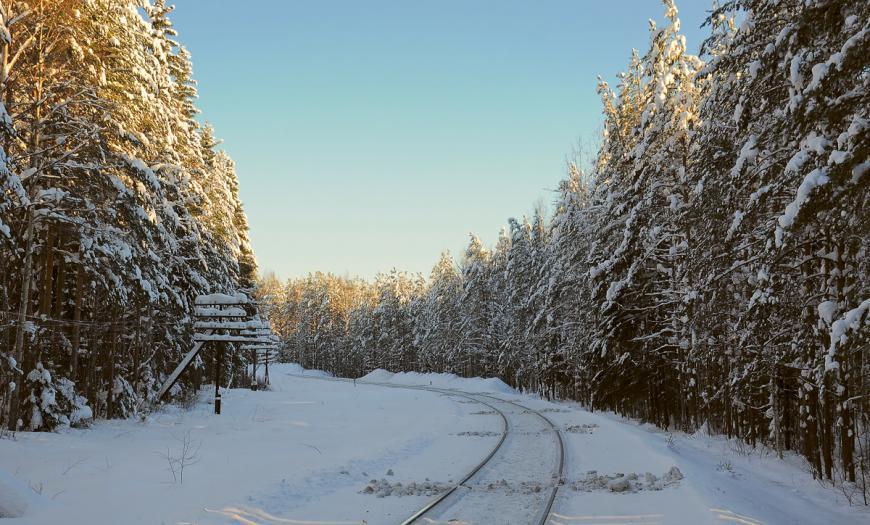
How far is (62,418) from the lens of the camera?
567 inches

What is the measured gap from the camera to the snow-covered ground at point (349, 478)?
26.5 ft

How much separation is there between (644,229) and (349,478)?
14.4 m

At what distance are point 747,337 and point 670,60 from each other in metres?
10.9

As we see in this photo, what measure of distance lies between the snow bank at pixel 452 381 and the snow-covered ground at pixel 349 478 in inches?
1157

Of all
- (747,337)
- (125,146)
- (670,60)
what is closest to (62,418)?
(125,146)

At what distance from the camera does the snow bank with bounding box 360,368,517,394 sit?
157ft

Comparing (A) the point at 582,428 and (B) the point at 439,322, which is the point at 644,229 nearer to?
(A) the point at 582,428

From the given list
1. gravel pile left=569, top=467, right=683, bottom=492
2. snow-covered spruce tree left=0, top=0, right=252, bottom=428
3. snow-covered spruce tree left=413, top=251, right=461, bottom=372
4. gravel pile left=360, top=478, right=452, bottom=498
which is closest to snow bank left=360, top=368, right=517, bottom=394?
snow-covered spruce tree left=413, top=251, right=461, bottom=372

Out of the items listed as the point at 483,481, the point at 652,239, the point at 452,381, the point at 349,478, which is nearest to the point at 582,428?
the point at 652,239

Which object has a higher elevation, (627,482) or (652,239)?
(652,239)

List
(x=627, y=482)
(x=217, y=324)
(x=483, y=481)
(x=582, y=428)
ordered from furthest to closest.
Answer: (x=217, y=324)
(x=582, y=428)
(x=483, y=481)
(x=627, y=482)

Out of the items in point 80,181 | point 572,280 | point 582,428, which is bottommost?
point 582,428

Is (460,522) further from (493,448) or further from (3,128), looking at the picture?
(3,128)

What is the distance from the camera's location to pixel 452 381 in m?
54.8
